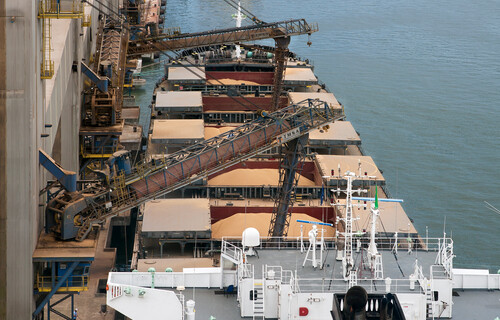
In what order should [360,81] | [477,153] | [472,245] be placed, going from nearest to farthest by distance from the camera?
[472,245]
[477,153]
[360,81]

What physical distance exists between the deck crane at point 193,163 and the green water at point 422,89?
16.3 meters

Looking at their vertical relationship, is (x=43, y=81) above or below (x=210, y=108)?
above

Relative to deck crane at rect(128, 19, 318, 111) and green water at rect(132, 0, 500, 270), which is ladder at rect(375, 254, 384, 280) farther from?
deck crane at rect(128, 19, 318, 111)

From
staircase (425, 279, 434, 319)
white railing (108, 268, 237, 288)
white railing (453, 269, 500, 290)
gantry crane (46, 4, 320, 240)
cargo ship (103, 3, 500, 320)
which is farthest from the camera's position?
gantry crane (46, 4, 320, 240)

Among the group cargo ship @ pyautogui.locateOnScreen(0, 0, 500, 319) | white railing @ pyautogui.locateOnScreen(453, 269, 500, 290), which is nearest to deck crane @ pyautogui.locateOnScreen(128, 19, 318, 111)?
cargo ship @ pyautogui.locateOnScreen(0, 0, 500, 319)

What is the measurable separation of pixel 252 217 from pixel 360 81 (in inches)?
2130

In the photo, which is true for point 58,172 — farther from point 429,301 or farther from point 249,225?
point 249,225

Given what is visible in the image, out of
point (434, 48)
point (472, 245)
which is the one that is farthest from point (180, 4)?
point (472, 245)

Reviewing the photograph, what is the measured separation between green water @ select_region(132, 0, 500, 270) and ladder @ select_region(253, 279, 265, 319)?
1063 inches

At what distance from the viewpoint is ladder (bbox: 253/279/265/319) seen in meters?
34.1

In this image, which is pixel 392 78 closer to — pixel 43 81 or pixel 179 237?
pixel 179 237

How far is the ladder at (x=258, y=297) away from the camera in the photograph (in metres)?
34.1

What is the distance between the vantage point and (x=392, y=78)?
106m

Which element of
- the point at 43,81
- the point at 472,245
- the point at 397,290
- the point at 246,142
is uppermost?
the point at 43,81
